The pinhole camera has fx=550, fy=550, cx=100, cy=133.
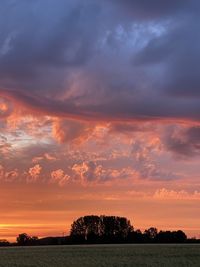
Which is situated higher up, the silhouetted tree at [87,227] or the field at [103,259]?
the silhouetted tree at [87,227]

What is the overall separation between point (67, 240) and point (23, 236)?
17.9m

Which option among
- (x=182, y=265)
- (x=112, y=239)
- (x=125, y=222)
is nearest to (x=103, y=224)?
(x=125, y=222)

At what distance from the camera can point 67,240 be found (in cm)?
13675

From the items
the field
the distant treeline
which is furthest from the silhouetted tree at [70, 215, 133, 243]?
the field

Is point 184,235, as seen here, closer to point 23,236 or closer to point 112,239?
A: point 112,239

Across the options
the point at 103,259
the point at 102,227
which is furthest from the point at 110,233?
the point at 103,259

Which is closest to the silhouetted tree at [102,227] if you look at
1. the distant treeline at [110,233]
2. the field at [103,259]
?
the distant treeline at [110,233]

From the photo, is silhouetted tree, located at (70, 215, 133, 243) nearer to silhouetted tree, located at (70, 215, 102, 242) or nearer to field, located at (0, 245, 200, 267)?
silhouetted tree, located at (70, 215, 102, 242)

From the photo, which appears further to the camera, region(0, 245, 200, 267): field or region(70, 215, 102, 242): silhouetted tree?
region(70, 215, 102, 242): silhouetted tree

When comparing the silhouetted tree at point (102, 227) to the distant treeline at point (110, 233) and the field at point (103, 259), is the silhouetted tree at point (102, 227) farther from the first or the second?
the field at point (103, 259)

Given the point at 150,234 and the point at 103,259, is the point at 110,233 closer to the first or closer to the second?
the point at 150,234

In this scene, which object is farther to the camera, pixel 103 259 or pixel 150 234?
pixel 150 234

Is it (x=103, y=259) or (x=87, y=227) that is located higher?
(x=87, y=227)

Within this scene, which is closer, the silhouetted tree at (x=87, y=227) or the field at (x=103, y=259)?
the field at (x=103, y=259)
